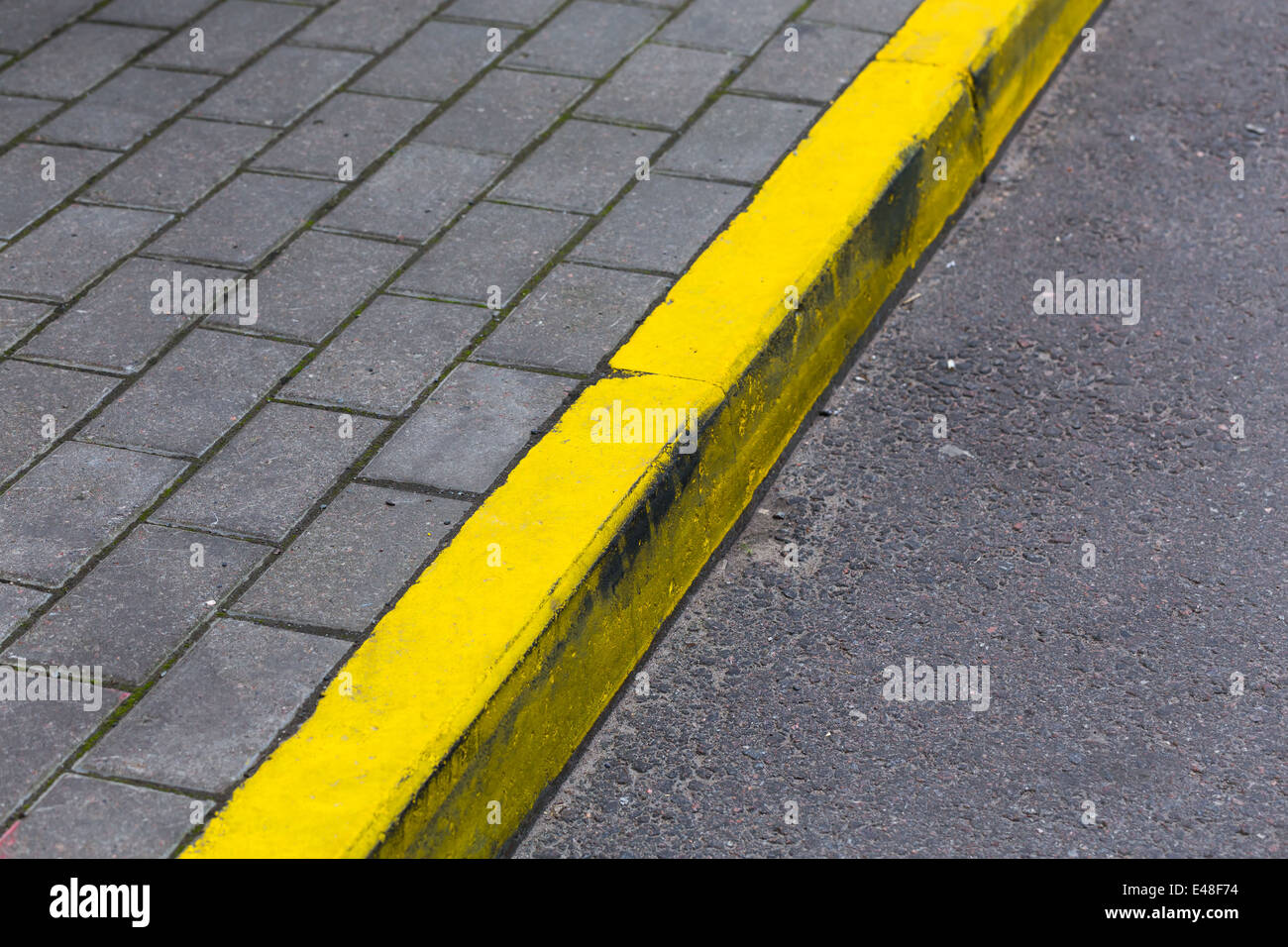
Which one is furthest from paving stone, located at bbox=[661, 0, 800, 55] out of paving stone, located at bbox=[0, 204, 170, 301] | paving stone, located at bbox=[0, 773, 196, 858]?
paving stone, located at bbox=[0, 773, 196, 858]

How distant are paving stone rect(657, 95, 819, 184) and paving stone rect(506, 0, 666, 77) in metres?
0.45

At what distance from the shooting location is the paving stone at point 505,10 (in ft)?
15.2

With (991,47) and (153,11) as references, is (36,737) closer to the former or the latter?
(153,11)

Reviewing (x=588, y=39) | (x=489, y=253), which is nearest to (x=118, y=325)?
(x=489, y=253)

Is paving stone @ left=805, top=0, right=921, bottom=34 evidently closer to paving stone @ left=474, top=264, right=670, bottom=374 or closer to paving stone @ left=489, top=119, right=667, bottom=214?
paving stone @ left=489, top=119, right=667, bottom=214

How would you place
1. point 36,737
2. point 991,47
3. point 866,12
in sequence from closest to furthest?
1. point 36,737
2. point 991,47
3. point 866,12

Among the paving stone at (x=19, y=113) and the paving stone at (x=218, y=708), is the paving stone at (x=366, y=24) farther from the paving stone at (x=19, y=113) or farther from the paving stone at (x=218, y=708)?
the paving stone at (x=218, y=708)

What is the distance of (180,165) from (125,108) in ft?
1.38

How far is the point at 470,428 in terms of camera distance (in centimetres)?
301

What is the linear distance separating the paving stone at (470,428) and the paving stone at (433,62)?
142cm

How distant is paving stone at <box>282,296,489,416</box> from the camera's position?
3107mm

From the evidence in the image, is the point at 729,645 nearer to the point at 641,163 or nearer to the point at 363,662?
the point at 363,662
